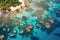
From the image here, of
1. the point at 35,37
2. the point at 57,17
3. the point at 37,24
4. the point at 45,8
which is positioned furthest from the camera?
the point at 45,8

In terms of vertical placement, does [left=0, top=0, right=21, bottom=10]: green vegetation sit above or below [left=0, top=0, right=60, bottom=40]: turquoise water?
above

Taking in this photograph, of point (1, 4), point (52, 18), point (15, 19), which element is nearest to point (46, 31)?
point (52, 18)

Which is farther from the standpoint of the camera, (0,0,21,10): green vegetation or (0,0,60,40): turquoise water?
(0,0,21,10): green vegetation

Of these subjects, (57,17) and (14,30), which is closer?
(14,30)

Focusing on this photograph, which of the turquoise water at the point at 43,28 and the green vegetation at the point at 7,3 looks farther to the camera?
the green vegetation at the point at 7,3

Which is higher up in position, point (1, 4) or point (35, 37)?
point (1, 4)

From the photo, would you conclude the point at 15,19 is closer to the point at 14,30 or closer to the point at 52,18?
the point at 14,30

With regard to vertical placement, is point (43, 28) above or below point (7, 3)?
below

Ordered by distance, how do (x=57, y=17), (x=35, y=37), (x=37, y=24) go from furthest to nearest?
(x=57, y=17), (x=37, y=24), (x=35, y=37)

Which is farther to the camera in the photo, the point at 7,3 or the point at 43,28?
the point at 7,3

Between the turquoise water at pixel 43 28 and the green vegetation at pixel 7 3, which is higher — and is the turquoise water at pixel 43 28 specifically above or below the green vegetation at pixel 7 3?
below
